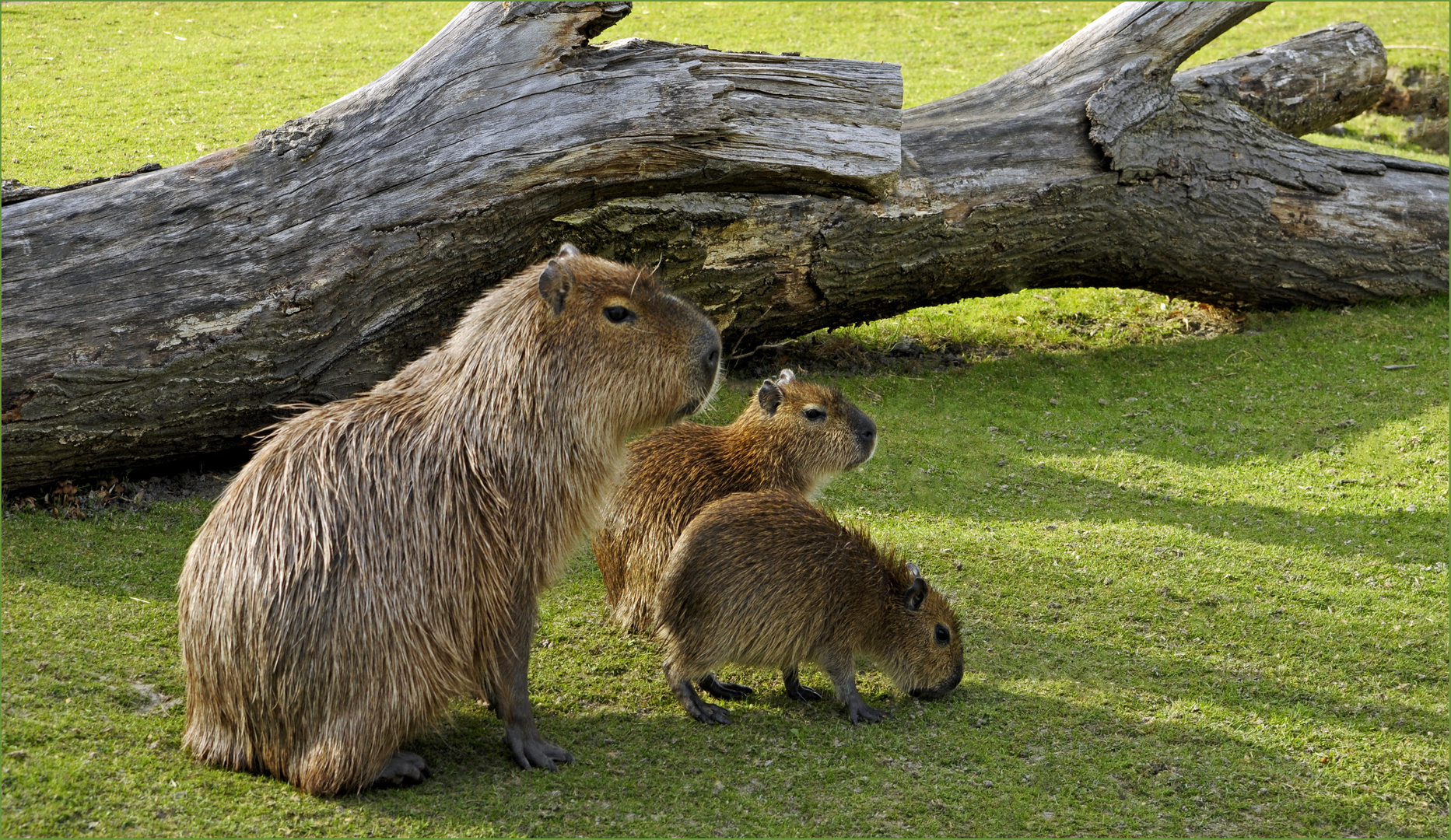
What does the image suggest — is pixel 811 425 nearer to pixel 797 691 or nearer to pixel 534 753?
pixel 797 691

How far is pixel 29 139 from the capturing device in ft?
28.3

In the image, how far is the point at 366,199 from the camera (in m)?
5.64

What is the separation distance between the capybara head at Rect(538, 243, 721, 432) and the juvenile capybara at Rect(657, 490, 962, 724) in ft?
2.06

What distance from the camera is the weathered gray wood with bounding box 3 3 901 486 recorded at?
5.41 metres

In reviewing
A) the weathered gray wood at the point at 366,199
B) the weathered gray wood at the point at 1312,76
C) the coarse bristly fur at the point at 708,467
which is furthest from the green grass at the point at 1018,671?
the weathered gray wood at the point at 1312,76

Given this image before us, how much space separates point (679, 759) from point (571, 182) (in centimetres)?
294

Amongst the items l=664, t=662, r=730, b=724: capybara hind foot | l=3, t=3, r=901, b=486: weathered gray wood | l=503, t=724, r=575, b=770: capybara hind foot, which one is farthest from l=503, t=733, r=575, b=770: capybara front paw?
l=3, t=3, r=901, b=486: weathered gray wood

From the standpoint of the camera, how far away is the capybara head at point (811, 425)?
557 centimetres

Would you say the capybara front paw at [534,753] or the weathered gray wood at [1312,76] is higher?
the weathered gray wood at [1312,76]

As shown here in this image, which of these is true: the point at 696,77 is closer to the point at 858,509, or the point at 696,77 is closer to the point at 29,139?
the point at 858,509

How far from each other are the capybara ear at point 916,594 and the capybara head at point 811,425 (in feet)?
3.15

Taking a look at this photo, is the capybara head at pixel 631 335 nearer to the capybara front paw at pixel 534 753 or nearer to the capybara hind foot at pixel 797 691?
the capybara front paw at pixel 534 753

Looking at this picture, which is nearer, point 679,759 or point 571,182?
point 679,759

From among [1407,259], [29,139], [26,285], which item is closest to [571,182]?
[26,285]
